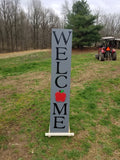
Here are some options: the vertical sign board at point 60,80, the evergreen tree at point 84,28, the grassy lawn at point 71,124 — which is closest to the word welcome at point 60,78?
the vertical sign board at point 60,80

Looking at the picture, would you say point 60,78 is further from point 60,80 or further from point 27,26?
point 27,26

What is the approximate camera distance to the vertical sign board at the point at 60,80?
212cm

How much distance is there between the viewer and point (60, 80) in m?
2.29

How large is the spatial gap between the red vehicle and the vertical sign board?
291 inches

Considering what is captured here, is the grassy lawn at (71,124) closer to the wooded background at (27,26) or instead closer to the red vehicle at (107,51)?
the red vehicle at (107,51)

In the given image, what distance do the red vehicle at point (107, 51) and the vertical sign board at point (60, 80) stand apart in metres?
7.39

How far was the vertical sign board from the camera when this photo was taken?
6.97 ft

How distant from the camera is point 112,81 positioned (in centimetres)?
491

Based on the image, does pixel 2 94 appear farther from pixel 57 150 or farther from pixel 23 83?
pixel 57 150

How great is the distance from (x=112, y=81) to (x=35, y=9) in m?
31.5

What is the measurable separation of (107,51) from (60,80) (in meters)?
8.21

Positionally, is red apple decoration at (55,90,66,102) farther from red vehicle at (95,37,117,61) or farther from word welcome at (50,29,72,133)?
red vehicle at (95,37,117,61)

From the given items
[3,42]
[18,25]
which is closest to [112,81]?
[3,42]

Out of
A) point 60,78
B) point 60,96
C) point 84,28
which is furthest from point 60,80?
point 84,28
